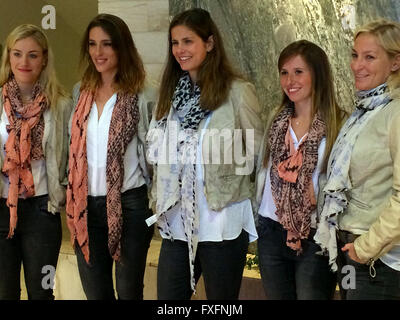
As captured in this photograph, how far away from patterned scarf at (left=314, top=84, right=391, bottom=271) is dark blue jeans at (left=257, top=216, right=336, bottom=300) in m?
0.10

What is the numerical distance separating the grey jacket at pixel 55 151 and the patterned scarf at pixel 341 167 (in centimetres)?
117

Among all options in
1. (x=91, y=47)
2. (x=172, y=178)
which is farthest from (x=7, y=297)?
(x=91, y=47)

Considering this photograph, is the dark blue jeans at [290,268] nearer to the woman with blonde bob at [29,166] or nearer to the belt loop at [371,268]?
the belt loop at [371,268]

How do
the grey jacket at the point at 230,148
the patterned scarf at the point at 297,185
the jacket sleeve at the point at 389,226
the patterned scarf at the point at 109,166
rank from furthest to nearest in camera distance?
the patterned scarf at the point at 109,166
the grey jacket at the point at 230,148
the patterned scarf at the point at 297,185
the jacket sleeve at the point at 389,226

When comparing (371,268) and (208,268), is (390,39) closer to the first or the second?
(371,268)

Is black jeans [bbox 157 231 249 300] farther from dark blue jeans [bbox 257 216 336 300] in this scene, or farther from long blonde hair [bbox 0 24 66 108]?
long blonde hair [bbox 0 24 66 108]

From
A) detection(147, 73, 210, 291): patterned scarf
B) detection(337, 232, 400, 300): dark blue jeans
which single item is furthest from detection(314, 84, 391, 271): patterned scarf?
detection(147, 73, 210, 291): patterned scarf

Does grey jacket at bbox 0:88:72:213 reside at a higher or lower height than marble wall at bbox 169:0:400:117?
lower

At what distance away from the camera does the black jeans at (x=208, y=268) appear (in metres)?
2.23

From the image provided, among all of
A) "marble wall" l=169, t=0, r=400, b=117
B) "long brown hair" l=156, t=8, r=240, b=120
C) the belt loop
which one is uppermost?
"marble wall" l=169, t=0, r=400, b=117

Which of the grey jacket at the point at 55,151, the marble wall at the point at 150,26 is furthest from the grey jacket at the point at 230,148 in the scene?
the marble wall at the point at 150,26

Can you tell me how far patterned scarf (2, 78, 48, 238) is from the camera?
245 cm

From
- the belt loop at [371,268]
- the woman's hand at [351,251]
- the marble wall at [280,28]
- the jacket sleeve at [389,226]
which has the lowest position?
the belt loop at [371,268]

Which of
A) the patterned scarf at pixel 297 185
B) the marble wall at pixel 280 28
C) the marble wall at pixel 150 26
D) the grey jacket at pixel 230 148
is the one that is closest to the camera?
the patterned scarf at pixel 297 185
